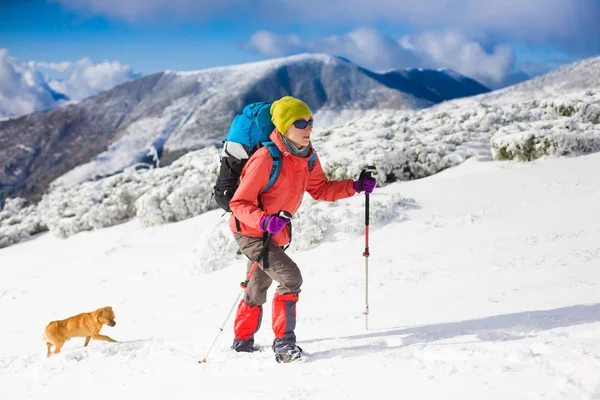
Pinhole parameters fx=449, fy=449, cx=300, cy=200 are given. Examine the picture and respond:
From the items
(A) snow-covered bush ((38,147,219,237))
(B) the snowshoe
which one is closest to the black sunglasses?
(B) the snowshoe

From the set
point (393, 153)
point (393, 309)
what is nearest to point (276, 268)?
point (393, 309)

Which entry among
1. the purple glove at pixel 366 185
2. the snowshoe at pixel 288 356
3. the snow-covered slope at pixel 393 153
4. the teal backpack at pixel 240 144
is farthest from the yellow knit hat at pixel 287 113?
the snow-covered slope at pixel 393 153

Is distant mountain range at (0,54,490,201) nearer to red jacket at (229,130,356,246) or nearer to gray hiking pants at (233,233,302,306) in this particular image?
gray hiking pants at (233,233,302,306)

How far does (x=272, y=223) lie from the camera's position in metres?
3.55

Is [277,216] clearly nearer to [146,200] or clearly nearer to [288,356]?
[288,356]

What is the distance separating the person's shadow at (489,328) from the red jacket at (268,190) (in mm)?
1191

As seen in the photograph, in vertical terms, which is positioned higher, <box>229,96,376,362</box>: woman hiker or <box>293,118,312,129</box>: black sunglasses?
<box>293,118,312,129</box>: black sunglasses

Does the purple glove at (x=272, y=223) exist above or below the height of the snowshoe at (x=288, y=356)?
above

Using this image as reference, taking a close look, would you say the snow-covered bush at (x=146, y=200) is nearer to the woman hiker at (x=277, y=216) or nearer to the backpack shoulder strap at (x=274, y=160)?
the woman hiker at (x=277, y=216)

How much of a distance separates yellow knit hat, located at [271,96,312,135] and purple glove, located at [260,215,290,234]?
779 mm

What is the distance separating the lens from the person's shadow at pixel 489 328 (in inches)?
147

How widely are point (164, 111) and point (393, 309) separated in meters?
170

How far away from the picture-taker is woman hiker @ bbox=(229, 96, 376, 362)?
3.71 meters

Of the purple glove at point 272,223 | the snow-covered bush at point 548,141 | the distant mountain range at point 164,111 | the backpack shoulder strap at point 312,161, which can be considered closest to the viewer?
the purple glove at point 272,223
